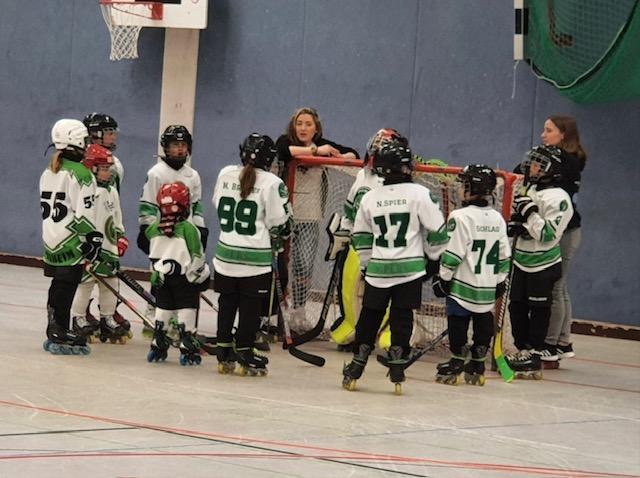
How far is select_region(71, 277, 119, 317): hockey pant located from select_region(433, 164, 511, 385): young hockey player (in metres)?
2.07

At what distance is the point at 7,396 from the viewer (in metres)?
6.30

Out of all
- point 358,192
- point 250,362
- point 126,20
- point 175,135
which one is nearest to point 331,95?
point 126,20

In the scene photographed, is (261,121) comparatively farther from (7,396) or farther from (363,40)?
(7,396)


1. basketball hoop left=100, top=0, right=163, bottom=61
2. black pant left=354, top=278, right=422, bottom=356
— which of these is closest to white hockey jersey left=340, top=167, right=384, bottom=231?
black pant left=354, top=278, right=422, bottom=356

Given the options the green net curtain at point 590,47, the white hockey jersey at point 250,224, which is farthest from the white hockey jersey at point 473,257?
the green net curtain at point 590,47

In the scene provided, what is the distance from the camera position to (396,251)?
7.33 m

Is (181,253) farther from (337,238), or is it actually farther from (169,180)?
(337,238)

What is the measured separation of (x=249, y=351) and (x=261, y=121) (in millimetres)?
5875

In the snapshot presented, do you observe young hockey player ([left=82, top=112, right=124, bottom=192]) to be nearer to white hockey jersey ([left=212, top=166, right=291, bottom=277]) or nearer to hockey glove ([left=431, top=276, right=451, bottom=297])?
white hockey jersey ([left=212, top=166, right=291, bottom=277])

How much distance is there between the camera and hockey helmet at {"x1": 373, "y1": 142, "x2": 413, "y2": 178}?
24.2 ft

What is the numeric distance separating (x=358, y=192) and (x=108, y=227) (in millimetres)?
1565

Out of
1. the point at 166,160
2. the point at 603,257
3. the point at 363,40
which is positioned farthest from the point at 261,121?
the point at 166,160

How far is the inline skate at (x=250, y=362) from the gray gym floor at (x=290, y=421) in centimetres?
7

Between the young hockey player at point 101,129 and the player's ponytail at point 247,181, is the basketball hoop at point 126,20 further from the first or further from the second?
the player's ponytail at point 247,181
